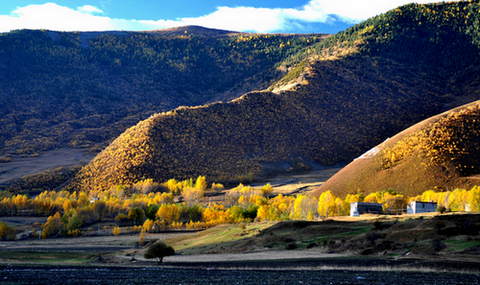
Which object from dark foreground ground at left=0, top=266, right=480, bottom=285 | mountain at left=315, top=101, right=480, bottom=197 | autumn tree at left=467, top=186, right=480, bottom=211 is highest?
mountain at left=315, top=101, right=480, bottom=197

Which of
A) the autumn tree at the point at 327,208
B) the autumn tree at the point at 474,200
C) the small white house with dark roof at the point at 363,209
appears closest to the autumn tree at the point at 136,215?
the autumn tree at the point at 327,208

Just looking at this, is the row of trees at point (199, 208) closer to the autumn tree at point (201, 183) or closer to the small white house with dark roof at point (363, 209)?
the autumn tree at point (201, 183)

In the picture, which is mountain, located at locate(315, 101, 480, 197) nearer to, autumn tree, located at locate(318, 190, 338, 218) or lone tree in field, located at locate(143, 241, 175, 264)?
autumn tree, located at locate(318, 190, 338, 218)

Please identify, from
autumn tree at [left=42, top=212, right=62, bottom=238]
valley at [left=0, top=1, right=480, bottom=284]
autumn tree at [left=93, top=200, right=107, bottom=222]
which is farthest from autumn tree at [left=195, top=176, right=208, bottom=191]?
autumn tree at [left=42, top=212, right=62, bottom=238]

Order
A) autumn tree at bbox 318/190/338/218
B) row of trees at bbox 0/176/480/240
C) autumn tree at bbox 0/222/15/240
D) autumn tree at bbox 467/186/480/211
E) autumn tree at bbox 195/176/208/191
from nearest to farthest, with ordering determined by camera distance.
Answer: autumn tree at bbox 467/186/480/211
row of trees at bbox 0/176/480/240
autumn tree at bbox 318/190/338/218
autumn tree at bbox 0/222/15/240
autumn tree at bbox 195/176/208/191

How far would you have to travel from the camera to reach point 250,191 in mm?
141000

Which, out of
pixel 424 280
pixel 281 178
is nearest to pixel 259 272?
pixel 424 280

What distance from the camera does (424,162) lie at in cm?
10344

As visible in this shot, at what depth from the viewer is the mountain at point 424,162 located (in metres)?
97.9

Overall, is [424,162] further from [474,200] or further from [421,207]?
[421,207]

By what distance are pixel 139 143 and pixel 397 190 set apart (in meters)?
115

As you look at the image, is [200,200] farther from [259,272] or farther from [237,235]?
[259,272]

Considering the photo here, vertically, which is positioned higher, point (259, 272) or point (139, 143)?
point (139, 143)

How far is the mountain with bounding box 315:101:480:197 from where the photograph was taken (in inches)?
3853
